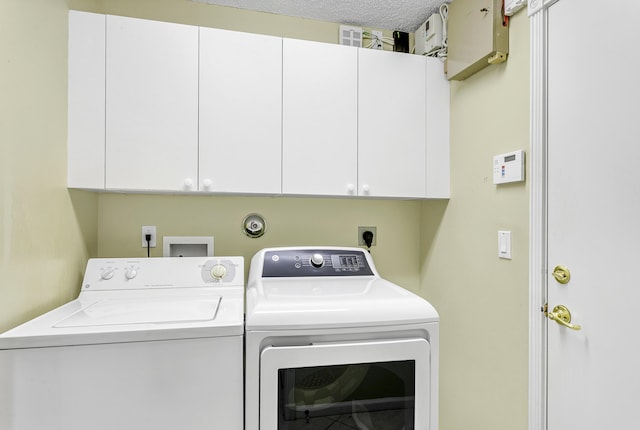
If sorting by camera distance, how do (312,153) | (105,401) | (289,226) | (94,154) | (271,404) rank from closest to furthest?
(105,401) < (271,404) < (94,154) < (312,153) < (289,226)

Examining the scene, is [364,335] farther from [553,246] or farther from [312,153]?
[312,153]

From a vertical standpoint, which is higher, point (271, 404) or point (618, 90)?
point (618, 90)

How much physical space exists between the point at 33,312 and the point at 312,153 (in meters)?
1.28

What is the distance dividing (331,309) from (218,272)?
0.65 metres

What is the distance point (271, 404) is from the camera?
1.11 meters

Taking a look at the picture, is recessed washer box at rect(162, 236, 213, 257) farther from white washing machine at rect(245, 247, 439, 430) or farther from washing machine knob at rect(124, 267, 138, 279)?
white washing machine at rect(245, 247, 439, 430)

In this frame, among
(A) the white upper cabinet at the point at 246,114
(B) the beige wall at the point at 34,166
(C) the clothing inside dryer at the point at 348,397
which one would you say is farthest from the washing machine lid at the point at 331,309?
(B) the beige wall at the point at 34,166

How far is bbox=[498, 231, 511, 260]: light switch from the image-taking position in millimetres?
1434

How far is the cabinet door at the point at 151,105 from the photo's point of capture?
1.45 m

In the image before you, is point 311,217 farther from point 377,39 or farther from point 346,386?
point 377,39

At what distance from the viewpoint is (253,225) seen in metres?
1.91

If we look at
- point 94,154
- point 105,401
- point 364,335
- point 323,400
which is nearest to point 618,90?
point 364,335

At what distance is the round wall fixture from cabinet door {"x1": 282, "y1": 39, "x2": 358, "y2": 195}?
0.38 m

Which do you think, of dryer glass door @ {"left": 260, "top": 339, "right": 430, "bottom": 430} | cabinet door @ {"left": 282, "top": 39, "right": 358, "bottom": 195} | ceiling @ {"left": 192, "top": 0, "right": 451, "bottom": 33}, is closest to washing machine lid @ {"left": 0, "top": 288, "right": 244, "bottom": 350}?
dryer glass door @ {"left": 260, "top": 339, "right": 430, "bottom": 430}
